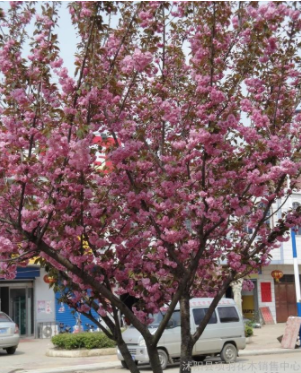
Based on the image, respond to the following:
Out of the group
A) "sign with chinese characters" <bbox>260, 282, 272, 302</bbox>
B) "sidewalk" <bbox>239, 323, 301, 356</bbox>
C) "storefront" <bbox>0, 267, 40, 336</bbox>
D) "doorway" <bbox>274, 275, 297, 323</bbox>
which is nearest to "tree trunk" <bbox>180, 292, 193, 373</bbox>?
"sidewalk" <bbox>239, 323, 301, 356</bbox>

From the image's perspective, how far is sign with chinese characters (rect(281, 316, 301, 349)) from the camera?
792 inches

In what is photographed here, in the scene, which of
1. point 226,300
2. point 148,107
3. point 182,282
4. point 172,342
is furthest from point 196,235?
point 226,300

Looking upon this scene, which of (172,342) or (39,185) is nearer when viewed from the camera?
(39,185)

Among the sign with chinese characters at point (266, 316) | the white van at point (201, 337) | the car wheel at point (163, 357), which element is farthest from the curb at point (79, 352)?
the sign with chinese characters at point (266, 316)

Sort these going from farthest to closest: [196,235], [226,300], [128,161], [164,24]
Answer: [226,300] < [164,24] < [196,235] < [128,161]

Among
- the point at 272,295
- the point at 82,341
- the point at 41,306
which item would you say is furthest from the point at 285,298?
the point at 82,341

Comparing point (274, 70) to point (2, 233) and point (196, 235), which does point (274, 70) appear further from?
point (2, 233)

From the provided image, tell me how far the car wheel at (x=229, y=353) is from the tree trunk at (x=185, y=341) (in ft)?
37.3

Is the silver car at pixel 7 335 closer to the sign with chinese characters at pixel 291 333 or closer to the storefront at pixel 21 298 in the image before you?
the storefront at pixel 21 298

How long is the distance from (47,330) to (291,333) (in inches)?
446

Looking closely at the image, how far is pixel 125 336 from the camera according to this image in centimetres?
1617

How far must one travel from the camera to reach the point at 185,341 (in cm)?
607

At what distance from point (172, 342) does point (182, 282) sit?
34.4 feet

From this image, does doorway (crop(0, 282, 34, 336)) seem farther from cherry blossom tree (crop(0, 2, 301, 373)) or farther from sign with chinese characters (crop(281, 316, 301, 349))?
cherry blossom tree (crop(0, 2, 301, 373))
